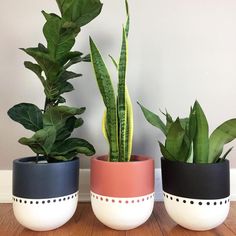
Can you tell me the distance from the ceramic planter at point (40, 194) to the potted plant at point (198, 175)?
27 centimetres

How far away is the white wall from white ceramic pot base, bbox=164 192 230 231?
25 cm

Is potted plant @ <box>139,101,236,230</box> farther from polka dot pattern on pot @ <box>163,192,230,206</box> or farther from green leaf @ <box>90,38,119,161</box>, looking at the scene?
green leaf @ <box>90,38,119,161</box>

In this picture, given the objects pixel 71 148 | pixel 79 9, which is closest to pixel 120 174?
pixel 71 148

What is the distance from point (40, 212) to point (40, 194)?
41 millimetres

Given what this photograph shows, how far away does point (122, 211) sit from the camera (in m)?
0.62

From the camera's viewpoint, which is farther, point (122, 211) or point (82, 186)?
point (82, 186)

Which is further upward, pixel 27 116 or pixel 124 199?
pixel 27 116

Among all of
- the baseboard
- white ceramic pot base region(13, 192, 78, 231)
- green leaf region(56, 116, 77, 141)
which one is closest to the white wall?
the baseboard

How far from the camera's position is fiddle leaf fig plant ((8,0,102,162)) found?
0.61 m

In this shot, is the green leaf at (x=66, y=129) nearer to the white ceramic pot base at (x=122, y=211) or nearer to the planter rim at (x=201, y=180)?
the white ceramic pot base at (x=122, y=211)

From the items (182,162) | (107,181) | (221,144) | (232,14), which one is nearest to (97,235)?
(107,181)

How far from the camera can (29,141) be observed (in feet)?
2.04

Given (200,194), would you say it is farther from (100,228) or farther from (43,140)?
(43,140)

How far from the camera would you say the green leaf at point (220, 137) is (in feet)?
2.03
